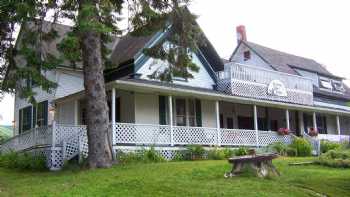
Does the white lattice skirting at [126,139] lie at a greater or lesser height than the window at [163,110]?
lesser

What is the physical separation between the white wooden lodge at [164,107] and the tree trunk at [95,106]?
2549 millimetres

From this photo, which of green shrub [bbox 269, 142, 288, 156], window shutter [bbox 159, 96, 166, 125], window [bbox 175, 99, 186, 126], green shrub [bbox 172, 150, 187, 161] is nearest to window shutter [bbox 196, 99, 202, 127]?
window [bbox 175, 99, 186, 126]


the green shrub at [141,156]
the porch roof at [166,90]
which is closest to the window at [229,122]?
the porch roof at [166,90]

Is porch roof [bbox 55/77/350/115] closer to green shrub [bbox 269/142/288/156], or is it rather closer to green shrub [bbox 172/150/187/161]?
green shrub [bbox 269/142/288/156]

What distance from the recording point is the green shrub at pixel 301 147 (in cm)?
2420

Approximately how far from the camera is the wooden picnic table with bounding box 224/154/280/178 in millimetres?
12913

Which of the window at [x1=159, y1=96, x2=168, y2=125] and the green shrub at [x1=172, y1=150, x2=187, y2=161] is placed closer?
the green shrub at [x1=172, y1=150, x2=187, y2=161]

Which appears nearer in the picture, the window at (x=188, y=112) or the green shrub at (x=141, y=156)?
the green shrub at (x=141, y=156)

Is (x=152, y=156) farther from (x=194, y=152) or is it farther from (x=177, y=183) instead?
(x=177, y=183)

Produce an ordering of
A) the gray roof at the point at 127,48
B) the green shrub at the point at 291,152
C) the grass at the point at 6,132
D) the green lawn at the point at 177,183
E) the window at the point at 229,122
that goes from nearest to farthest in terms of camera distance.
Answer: the green lawn at the point at 177,183
the gray roof at the point at 127,48
the green shrub at the point at 291,152
the window at the point at 229,122
the grass at the point at 6,132

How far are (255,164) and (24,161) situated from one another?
10028 millimetres

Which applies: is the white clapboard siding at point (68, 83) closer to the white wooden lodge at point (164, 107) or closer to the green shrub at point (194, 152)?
the white wooden lodge at point (164, 107)

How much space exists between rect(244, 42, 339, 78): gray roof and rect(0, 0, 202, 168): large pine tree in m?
15.7

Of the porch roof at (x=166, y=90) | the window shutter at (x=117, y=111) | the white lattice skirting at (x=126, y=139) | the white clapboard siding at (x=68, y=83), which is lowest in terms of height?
the white lattice skirting at (x=126, y=139)
